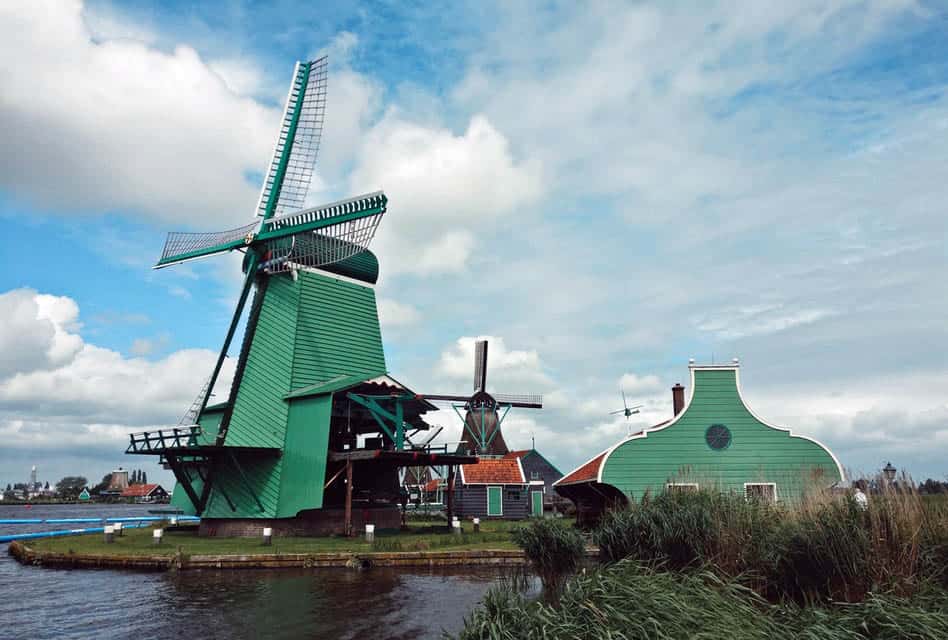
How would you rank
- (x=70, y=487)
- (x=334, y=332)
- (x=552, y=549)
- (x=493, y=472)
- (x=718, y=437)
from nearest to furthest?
1. (x=552, y=549)
2. (x=718, y=437)
3. (x=334, y=332)
4. (x=493, y=472)
5. (x=70, y=487)

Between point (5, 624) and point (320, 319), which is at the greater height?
point (320, 319)

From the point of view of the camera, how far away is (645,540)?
1137cm

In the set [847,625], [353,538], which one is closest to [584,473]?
[353,538]

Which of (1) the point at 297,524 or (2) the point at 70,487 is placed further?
(2) the point at 70,487

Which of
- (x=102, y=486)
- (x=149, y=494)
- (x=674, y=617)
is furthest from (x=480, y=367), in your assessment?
(x=102, y=486)

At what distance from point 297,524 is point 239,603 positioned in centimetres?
1234

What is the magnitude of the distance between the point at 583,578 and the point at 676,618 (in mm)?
1548

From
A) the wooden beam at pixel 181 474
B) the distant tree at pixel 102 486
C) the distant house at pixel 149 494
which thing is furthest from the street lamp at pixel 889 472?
the distant tree at pixel 102 486

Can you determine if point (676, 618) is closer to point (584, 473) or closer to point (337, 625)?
point (337, 625)

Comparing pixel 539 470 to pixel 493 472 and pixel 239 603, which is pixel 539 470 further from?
pixel 239 603

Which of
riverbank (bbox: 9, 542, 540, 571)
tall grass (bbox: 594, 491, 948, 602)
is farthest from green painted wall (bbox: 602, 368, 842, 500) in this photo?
tall grass (bbox: 594, 491, 948, 602)

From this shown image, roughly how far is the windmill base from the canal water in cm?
713

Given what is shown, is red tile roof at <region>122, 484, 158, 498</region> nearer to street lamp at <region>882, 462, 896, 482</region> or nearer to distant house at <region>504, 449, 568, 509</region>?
distant house at <region>504, 449, 568, 509</region>

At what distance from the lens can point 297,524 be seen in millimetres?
26078
